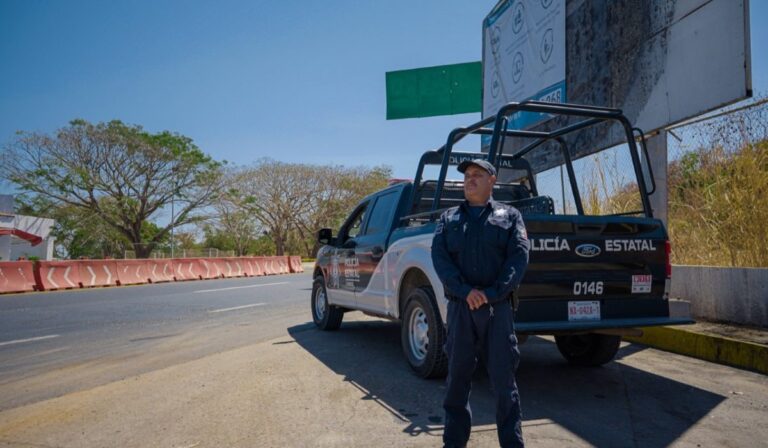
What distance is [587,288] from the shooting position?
4.52 metres

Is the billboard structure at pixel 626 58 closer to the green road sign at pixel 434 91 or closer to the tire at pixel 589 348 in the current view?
the tire at pixel 589 348

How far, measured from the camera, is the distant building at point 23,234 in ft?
131

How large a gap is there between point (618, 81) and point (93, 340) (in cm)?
860

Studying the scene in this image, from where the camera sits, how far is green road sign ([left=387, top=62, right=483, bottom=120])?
17.7 meters

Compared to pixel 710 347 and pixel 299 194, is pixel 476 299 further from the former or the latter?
pixel 299 194

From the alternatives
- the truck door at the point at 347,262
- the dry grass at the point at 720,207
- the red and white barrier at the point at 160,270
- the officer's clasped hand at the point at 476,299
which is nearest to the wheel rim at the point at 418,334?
the truck door at the point at 347,262

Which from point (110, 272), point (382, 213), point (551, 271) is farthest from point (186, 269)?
point (551, 271)

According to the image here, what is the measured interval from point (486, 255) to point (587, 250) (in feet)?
5.52

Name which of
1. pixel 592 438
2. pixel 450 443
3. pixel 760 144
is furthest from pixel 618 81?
pixel 450 443

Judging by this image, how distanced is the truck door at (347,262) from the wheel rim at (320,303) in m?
0.33

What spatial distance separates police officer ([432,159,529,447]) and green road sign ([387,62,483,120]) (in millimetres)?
14812

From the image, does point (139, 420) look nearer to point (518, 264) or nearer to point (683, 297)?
point (518, 264)

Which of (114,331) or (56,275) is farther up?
(56,275)

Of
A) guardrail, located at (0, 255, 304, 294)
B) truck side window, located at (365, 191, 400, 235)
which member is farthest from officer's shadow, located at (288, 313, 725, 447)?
guardrail, located at (0, 255, 304, 294)
